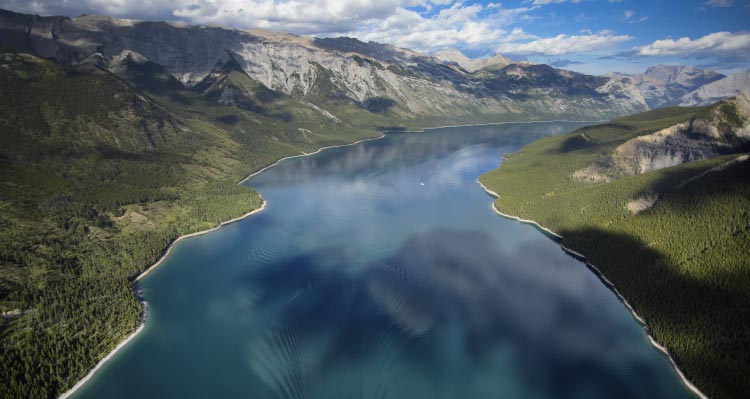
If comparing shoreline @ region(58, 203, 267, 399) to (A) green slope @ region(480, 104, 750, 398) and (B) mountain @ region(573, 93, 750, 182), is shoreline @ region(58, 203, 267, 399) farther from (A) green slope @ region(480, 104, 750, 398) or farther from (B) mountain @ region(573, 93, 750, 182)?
(B) mountain @ region(573, 93, 750, 182)

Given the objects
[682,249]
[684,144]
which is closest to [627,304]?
[682,249]

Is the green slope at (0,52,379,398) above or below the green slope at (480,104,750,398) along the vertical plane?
below

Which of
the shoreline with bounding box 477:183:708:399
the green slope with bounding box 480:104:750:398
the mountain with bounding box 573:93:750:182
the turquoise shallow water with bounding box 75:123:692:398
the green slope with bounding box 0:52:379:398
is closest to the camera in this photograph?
the turquoise shallow water with bounding box 75:123:692:398

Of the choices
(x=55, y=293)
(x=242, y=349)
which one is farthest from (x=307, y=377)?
(x=55, y=293)

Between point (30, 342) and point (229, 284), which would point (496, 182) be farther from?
point (30, 342)

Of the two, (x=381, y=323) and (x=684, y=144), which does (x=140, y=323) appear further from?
(x=684, y=144)

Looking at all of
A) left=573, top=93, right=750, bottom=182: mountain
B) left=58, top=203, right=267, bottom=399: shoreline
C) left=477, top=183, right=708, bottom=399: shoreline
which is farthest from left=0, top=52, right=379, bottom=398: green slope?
left=573, top=93, right=750, bottom=182: mountain

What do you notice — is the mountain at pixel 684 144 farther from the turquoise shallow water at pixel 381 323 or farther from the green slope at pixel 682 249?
the turquoise shallow water at pixel 381 323
